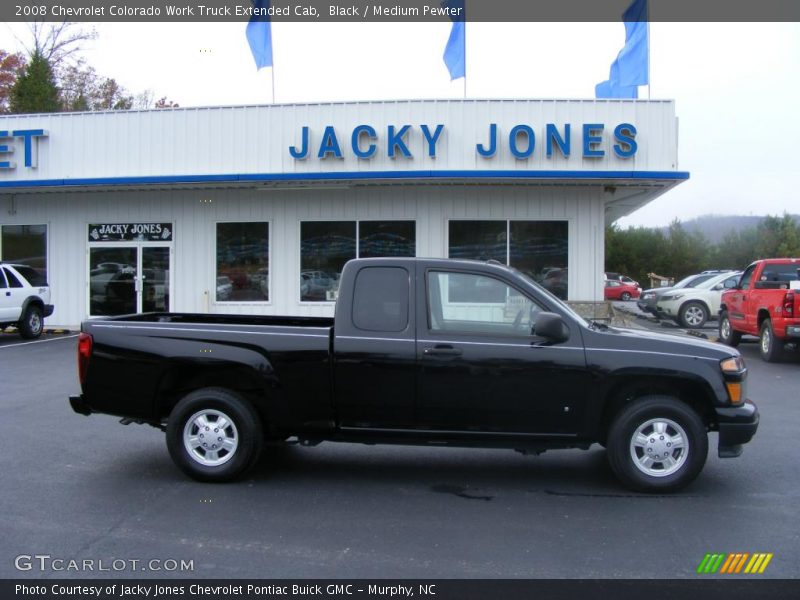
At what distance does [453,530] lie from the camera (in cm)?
486

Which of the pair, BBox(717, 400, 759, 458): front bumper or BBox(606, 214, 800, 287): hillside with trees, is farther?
BBox(606, 214, 800, 287): hillside with trees

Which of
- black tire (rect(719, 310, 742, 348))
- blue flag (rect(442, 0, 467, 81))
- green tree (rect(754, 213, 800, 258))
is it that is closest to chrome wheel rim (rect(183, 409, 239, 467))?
black tire (rect(719, 310, 742, 348))

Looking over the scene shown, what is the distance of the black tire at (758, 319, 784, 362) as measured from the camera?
13.2m

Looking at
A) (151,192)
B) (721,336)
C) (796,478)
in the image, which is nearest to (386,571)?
(796,478)

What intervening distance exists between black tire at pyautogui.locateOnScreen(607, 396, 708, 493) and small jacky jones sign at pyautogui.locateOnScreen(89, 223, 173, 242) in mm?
15016

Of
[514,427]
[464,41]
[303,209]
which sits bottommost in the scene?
[514,427]

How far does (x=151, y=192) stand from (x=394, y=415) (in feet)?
47.9

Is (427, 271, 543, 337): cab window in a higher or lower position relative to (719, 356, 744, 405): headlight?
higher

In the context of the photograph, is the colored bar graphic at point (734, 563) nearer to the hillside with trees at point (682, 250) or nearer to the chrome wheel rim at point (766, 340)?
the chrome wheel rim at point (766, 340)

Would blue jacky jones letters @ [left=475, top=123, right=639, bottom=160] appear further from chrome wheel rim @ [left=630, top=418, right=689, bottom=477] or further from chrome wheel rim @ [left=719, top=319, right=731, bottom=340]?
chrome wheel rim @ [left=630, top=418, right=689, bottom=477]

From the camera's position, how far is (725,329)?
632 inches

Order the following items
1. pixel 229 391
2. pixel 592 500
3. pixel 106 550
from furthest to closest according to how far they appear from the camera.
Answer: pixel 229 391 → pixel 592 500 → pixel 106 550

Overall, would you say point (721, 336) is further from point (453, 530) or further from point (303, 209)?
point (453, 530)

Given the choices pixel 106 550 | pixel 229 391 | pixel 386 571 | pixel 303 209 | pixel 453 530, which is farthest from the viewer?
pixel 303 209
